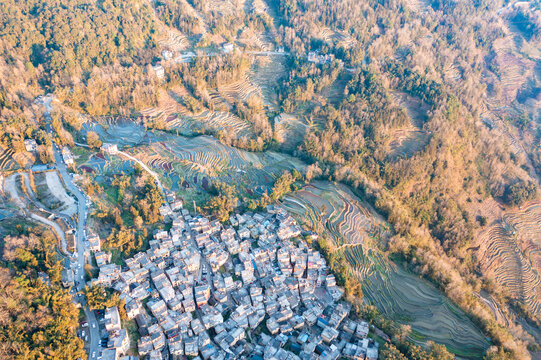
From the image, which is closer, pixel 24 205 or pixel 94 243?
pixel 94 243

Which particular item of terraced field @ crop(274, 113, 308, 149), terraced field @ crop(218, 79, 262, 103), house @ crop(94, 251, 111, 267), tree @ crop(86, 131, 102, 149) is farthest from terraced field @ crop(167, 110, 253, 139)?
house @ crop(94, 251, 111, 267)

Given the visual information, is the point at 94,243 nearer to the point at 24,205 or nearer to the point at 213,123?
the point at 24,205

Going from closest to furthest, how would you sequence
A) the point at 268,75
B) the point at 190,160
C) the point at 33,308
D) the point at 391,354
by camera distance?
the point at 33,308
the point at 391,354
the point at 190,160
the point at 268,75

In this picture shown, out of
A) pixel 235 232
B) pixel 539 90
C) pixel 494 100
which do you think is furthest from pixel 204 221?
pixel 539 90

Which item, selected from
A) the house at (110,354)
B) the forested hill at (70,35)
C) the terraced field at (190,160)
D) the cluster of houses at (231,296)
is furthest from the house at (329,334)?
the forested hill at (70,35)

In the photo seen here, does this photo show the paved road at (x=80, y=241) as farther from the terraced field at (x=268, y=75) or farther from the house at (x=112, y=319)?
the terraced field at (x=268, y=75)

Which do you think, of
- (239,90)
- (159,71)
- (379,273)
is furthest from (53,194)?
(239,90)
